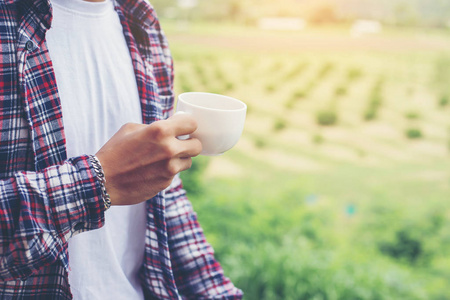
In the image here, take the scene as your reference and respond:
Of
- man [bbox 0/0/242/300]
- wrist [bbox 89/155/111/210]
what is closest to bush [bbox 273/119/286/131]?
man [bbox 0/0/242/300]

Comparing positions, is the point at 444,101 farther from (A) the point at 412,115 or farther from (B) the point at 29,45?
(B) the point at 29,45

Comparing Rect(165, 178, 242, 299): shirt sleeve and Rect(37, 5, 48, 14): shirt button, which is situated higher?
Rect(37, 5, 48, 14): shirt button

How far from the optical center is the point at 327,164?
5.59 metres

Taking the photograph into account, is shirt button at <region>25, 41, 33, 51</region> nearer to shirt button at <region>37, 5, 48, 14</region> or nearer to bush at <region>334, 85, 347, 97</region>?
shirt button at <region>37, 5, 48, 14</region>

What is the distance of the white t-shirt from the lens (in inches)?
30.9

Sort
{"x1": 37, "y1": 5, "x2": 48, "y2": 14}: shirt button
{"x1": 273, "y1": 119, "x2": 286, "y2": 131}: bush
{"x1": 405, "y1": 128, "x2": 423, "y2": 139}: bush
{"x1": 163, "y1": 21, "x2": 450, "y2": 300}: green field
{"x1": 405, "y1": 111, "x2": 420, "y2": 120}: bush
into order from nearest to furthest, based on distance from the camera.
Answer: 1. {"x1": 37, "y1": 5, "x2": 48, "y2": 14}: shirt button
2. {"x1": 163, "y1": 21, "x2": 450, "y2": 300}: green field
3. {"x1": 405, "y1": 128, "x2": 423, "y2": 139}: bush
4. {"x1": 273, "y1": 119, "x2": 286, "y2": 131}: bush
5. {"x1": 405, "y1": 111, "x2": 420, "y2": 120}: bush

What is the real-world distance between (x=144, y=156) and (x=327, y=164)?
5.17 meters

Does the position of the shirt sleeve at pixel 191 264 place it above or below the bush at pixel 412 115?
above

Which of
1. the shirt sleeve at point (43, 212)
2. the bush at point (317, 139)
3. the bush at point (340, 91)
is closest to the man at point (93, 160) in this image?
the shirt sleeve at point (43, 212)

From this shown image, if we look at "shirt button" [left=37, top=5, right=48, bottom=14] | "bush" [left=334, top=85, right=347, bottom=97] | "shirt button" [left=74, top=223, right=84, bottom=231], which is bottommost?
"bush" [left=334, top=85, right=347, bottom=97]

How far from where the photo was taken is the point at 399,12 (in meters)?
7.80

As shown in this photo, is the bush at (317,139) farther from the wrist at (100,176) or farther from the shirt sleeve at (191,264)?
the wrist at (100,176)

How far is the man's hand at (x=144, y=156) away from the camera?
0.63 m

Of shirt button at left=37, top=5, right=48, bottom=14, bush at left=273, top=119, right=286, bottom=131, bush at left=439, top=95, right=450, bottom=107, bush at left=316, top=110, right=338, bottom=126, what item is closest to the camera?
shirt button at left=37, top=5, right=48, bottom=14
